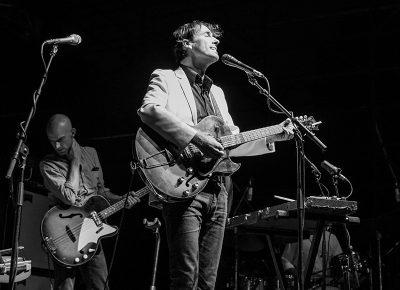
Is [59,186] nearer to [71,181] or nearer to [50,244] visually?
[71,181]

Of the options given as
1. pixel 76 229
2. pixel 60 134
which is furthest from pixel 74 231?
pixel 60 134

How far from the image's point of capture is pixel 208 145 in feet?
11.7

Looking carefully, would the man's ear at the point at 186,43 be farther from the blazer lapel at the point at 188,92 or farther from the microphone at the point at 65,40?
the microphone at the point at 65,40

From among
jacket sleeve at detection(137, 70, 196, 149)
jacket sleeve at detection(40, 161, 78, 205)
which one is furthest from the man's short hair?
jacket sleeve at detection(40, 161, 78, 205)

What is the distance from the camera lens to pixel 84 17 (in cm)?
940

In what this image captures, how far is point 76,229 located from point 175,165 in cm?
220

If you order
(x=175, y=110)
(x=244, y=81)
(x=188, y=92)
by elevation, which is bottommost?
(x=175, y=110)

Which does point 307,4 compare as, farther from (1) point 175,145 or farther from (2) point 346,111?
(1) point 175,145

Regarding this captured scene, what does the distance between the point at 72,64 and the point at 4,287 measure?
3.49 m

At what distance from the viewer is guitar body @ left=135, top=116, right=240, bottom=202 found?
358 cm

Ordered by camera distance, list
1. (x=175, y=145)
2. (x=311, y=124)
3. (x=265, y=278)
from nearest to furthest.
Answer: (x=175, y=145) < (x=311, y=124) < (x=265, y=278)

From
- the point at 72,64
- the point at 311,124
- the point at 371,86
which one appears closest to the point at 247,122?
the point at 371,86

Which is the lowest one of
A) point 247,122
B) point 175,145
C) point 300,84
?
point 175,145

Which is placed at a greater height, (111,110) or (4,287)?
(111,110)
